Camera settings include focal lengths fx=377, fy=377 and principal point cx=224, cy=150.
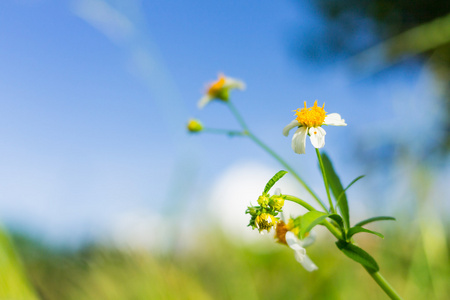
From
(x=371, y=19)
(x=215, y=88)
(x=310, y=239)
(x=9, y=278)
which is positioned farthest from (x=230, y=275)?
(x=371, y=19)

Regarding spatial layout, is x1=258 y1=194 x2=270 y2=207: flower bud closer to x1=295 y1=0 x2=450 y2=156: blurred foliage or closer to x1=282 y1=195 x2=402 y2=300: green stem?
x1=282 y1=195 x2=402 y2=300: green stem

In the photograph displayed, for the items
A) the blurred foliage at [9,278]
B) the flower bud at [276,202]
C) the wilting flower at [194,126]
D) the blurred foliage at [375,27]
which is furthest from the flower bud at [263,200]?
the blurred foliage at [375,27]

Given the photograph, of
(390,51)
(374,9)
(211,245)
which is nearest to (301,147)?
(211,245)

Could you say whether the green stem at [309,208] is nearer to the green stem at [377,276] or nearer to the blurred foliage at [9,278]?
the green stem at [377,276]

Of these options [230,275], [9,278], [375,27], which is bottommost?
[9,278]

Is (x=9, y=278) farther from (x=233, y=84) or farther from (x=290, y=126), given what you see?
(x=290, y=126)

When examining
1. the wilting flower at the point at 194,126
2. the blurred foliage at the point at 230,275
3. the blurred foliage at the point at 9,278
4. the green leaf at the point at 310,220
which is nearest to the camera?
the green leaf at the point at 310,220

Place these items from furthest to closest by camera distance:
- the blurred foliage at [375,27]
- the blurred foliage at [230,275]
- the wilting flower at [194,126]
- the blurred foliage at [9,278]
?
the blurred foliage at [375,27]
the blurred foliage at [230,275]
the blurred foliage at [9,278]
the wilting flower at [194,126]
